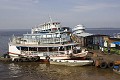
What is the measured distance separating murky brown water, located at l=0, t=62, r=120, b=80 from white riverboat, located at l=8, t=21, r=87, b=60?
10.5 ft

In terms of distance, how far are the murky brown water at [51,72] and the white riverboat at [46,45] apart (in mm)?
3197

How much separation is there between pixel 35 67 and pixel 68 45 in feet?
26.7

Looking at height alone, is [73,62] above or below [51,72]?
above

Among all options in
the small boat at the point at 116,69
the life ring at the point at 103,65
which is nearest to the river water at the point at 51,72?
the small boat at the point at 116,69

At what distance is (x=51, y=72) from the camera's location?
121ft

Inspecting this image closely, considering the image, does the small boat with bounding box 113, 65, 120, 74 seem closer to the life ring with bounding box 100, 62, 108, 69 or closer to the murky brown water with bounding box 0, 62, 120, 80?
the murky brown water with bounding box 0, 62, 120, 80

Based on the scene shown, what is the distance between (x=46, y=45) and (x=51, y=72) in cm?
948

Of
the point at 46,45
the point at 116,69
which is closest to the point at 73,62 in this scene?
the point at 46,45

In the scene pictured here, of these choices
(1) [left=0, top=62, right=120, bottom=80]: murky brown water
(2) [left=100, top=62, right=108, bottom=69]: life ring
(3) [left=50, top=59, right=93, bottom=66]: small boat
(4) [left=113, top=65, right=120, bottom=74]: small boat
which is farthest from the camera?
(3) [left=50, top=59, right=93, bottom=66]: small boat

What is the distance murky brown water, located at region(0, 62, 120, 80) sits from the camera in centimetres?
3312

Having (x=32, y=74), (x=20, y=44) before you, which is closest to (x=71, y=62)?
(x=32, y=74)

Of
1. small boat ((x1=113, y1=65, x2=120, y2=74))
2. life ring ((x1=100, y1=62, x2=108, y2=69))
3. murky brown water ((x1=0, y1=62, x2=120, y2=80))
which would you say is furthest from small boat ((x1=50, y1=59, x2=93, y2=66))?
small boat ((x1=113, y1=65, x2=120, y2=74))

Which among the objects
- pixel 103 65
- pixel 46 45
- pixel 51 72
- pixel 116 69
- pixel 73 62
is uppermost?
pixel 46 45

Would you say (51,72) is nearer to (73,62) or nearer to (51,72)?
(51,72)
